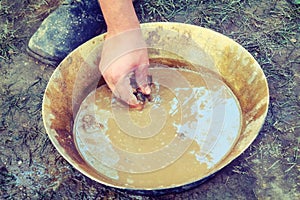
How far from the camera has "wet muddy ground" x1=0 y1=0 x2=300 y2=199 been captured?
77.0 inches

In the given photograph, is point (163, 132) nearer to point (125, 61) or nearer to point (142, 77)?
point (142, 77)

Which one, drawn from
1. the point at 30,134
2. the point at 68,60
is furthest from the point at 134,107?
the point at 30,134

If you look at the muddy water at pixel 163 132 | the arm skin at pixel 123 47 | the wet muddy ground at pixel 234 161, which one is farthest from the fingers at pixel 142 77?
the wet muddy ground at pixel 234 161

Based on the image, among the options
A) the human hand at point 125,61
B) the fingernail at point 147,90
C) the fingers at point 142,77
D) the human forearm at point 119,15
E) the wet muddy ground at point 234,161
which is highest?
the human forearm at point 119,15

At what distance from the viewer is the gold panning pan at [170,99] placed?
6.00 feet

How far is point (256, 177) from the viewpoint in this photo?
6.44ft

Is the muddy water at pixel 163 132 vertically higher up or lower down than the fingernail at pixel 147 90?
lower down

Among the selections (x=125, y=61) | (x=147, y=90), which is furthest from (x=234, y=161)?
(x=125, y=61)

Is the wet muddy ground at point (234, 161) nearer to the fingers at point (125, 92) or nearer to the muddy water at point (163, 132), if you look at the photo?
the muddy water at point (163, 132)

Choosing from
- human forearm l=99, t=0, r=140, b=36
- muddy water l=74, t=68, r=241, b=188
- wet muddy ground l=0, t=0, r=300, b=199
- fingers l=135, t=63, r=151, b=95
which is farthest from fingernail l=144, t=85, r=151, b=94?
wet muddy ground l=0, t=0, r=300, b=199

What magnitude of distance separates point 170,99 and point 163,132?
0.22m

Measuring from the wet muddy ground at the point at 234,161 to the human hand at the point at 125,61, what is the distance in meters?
0.51

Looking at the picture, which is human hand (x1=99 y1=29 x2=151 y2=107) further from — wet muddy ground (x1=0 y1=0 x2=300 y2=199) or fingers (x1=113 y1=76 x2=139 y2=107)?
wet muddy ground (x1=0 y1=0 x2=300 y2=199)

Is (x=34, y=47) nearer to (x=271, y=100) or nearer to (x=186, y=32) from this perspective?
(x=186, y=32)
